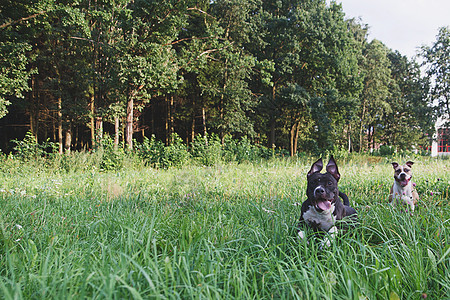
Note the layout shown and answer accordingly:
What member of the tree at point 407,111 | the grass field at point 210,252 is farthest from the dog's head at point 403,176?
the tree at point 407,111

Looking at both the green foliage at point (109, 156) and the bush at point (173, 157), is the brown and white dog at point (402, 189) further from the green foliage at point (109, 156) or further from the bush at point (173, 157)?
the green foliage at point (109, 156)

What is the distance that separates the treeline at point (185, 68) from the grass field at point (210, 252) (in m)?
8.43

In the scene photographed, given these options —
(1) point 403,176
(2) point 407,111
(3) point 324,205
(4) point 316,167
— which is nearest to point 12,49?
(4) point 316,167

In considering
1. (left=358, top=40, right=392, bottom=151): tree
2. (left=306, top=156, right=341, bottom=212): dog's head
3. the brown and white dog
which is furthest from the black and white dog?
(left=358, top=40, right=392, bottom=151): tree

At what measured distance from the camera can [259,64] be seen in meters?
15.6

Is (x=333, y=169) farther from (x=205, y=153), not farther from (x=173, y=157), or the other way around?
(x=205, y=153)

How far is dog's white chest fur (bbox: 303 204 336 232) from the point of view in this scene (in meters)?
2.02

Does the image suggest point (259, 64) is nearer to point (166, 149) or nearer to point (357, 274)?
point (166, 149)

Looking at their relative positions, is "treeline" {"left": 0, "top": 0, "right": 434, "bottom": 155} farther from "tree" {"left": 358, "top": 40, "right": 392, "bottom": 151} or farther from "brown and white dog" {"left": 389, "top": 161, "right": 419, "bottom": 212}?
"brown and white dog" {"left": 389, "top": 161, "right": 419, "bottom": 212}

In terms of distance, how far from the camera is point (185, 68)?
12758 mm

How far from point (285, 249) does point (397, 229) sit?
1.13 m

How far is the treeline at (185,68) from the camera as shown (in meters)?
10.6

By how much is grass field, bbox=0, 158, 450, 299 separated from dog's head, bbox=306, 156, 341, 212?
31 cm

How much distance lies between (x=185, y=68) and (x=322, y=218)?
12.0 m
